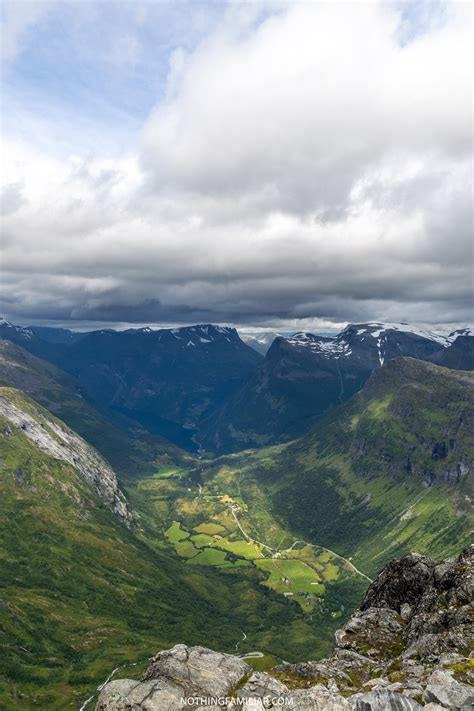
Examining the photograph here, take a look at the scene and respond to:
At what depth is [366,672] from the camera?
8550cm

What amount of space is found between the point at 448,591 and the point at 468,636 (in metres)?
20.3

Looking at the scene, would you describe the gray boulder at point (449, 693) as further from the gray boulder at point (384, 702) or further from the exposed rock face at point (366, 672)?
the gray boulder at point (384, 702)

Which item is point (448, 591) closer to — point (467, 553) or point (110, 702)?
point (467, 553)

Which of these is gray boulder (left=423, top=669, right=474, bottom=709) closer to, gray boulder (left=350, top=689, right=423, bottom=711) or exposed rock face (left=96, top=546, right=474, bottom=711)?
exposed rock face (left=96, top=546, right=474, bottom=711)

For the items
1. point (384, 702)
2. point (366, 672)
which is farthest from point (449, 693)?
point (366, 672)

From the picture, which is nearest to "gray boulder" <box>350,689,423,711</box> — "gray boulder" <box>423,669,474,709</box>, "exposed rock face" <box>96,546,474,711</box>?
"exposed rock face" <box>96,546,474,711</box>

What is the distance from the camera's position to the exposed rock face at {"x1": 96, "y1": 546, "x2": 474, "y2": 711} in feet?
208

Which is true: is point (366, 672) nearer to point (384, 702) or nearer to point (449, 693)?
point (384, 702)

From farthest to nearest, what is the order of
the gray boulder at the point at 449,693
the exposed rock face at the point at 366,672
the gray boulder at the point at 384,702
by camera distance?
the exposed rock face at the point at 366,672, the gray boulder at the point at 384,702, the gray boulder at the point at 449,693

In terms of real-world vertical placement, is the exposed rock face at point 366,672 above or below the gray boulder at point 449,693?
below

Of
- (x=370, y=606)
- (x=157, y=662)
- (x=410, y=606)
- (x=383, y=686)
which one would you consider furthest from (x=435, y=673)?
(x=370, y=606)

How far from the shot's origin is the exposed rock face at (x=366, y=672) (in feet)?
208

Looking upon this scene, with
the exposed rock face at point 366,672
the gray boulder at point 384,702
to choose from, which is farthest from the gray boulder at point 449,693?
the gray boulder at point 384,702

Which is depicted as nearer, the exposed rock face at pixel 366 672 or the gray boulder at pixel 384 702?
the gray boulder at pixel 384 702
